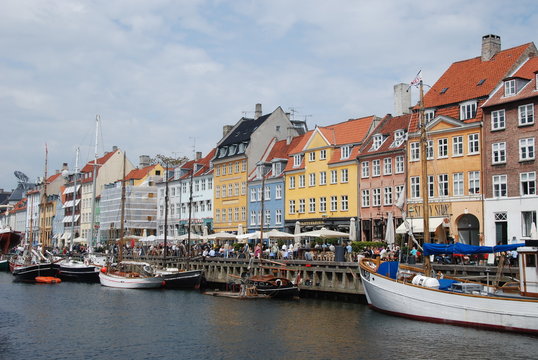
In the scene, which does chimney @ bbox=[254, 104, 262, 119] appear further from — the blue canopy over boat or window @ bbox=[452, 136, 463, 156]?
the blue canopy over boat

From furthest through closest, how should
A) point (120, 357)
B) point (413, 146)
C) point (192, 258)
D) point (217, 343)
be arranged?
point (192, 258) → point (413, 146) → point (217, 343) → point (120, 357)

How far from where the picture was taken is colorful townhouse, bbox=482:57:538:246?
44969 millimetres

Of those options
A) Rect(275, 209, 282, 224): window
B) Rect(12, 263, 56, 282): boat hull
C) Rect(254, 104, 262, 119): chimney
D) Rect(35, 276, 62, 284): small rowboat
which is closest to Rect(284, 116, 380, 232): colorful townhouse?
Rect(275, 209, 282, 224): window

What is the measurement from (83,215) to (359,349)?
90.9 m

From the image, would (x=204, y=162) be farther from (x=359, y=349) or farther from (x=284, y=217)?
(x=359, y=349)

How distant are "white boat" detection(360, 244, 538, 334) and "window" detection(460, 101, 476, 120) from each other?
1828 centimetres

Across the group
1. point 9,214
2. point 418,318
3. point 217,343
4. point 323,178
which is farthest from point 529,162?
point 9,214

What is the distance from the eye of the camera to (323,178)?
63.2 m

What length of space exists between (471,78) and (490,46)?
11.1 feet

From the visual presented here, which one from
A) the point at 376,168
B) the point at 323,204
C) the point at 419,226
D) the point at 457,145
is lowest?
the point at 419,226

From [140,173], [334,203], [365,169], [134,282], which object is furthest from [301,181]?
[140,173]

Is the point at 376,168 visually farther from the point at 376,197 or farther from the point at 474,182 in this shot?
the point at 474,182

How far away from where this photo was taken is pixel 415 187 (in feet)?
173

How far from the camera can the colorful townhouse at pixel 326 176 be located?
6009cm
